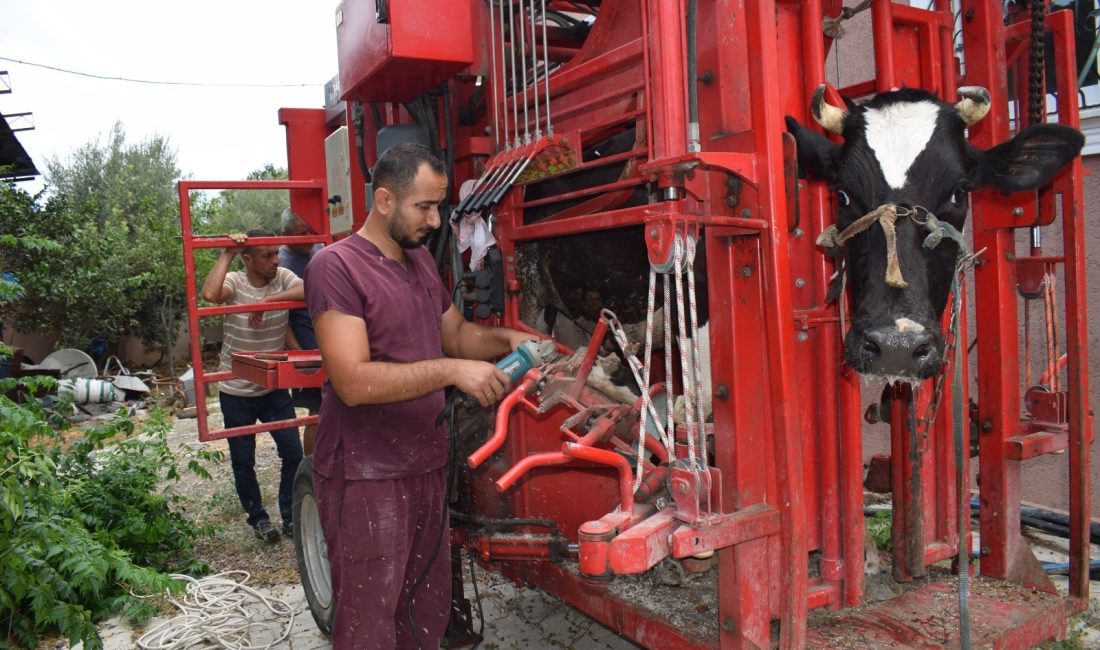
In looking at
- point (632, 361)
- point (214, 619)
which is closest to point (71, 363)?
point (214, 619)

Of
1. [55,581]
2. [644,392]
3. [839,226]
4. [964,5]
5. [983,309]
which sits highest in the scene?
[964,5]

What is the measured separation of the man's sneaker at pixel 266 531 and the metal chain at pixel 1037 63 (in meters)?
4.76

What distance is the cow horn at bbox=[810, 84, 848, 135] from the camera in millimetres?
2506

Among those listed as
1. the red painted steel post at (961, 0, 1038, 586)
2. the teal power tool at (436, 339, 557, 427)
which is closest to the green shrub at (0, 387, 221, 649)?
the teal power tool at (436, 339, 557, 427)

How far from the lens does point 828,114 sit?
253 cm

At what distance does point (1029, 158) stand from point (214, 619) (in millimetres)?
4076

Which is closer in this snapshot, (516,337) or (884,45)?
(884,45)

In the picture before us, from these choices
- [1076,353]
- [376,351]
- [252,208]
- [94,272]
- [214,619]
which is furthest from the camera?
[252,208]

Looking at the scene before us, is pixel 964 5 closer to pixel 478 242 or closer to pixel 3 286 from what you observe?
pixel 478 242

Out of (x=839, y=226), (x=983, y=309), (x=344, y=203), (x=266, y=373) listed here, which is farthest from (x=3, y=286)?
(x=983, y=309)

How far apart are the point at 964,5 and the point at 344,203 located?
11.1 feet

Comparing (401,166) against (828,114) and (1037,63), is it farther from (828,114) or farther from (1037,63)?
(1037,63)

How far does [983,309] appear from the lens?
2.99 m

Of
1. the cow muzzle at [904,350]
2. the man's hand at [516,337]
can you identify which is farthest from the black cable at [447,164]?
the cow muzzle at [904,350]
